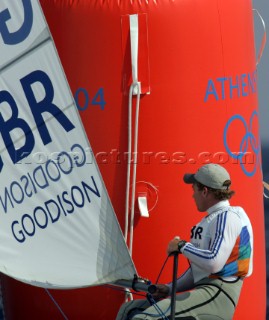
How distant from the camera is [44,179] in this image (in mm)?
5141

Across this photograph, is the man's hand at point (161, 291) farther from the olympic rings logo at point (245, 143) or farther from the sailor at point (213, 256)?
the olympic rings logo at point (245, 143)

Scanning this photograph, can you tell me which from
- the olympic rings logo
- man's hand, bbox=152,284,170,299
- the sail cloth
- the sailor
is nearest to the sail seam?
the sail cloth

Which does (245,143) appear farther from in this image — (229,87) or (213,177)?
(213,177)

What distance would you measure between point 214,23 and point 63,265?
2.16 meters

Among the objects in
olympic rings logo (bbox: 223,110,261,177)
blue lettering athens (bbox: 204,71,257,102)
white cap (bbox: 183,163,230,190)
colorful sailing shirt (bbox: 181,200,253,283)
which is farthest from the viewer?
olympic rings logo (bbox: 223,110,261,177)

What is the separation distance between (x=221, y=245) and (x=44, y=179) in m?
0.98

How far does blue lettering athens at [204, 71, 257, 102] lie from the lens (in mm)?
6445

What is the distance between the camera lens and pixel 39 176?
5.14m

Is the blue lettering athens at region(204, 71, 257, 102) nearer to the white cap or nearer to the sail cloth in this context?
the white cap

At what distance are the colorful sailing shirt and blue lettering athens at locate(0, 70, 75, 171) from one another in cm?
83

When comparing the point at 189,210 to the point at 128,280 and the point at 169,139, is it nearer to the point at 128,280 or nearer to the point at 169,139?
the point at 169,139

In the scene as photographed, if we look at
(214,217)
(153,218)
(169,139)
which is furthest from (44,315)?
(214,217)

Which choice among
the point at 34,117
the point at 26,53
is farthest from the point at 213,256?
the point at 26,53

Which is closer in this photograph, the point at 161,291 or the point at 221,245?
the point at 221,245
